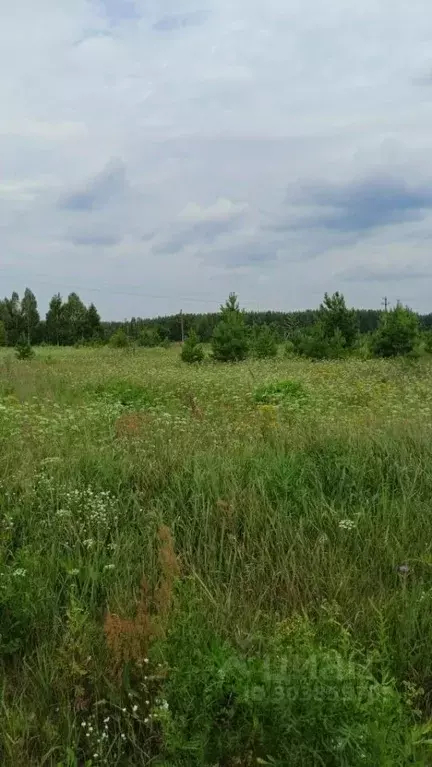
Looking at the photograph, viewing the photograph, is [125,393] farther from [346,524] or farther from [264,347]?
[264,347]

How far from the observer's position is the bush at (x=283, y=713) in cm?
191

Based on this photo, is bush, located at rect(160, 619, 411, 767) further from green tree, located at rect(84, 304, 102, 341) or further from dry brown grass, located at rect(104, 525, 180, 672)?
green tree, located at rect(84, 304, 102, 341)

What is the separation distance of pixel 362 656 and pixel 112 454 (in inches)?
120

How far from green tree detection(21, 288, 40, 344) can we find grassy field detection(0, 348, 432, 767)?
76.9 metres

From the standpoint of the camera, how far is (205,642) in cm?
255

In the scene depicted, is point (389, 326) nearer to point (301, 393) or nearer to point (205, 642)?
point (301, 393)

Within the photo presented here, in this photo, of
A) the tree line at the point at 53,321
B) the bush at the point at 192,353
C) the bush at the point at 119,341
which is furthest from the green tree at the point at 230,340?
the tree line at the point at 53,321

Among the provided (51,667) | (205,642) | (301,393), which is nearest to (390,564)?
(205,642)

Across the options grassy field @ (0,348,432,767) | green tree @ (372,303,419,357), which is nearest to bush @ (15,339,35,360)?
green tree @ (372,303,419,357)

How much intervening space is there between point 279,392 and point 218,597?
922cm

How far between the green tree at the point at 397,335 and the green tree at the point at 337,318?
10.4 ft

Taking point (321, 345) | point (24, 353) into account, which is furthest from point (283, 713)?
point (24, 353)

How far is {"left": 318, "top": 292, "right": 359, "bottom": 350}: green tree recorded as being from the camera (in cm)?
3256

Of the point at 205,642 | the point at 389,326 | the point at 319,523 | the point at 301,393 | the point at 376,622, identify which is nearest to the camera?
the point at 205,642
